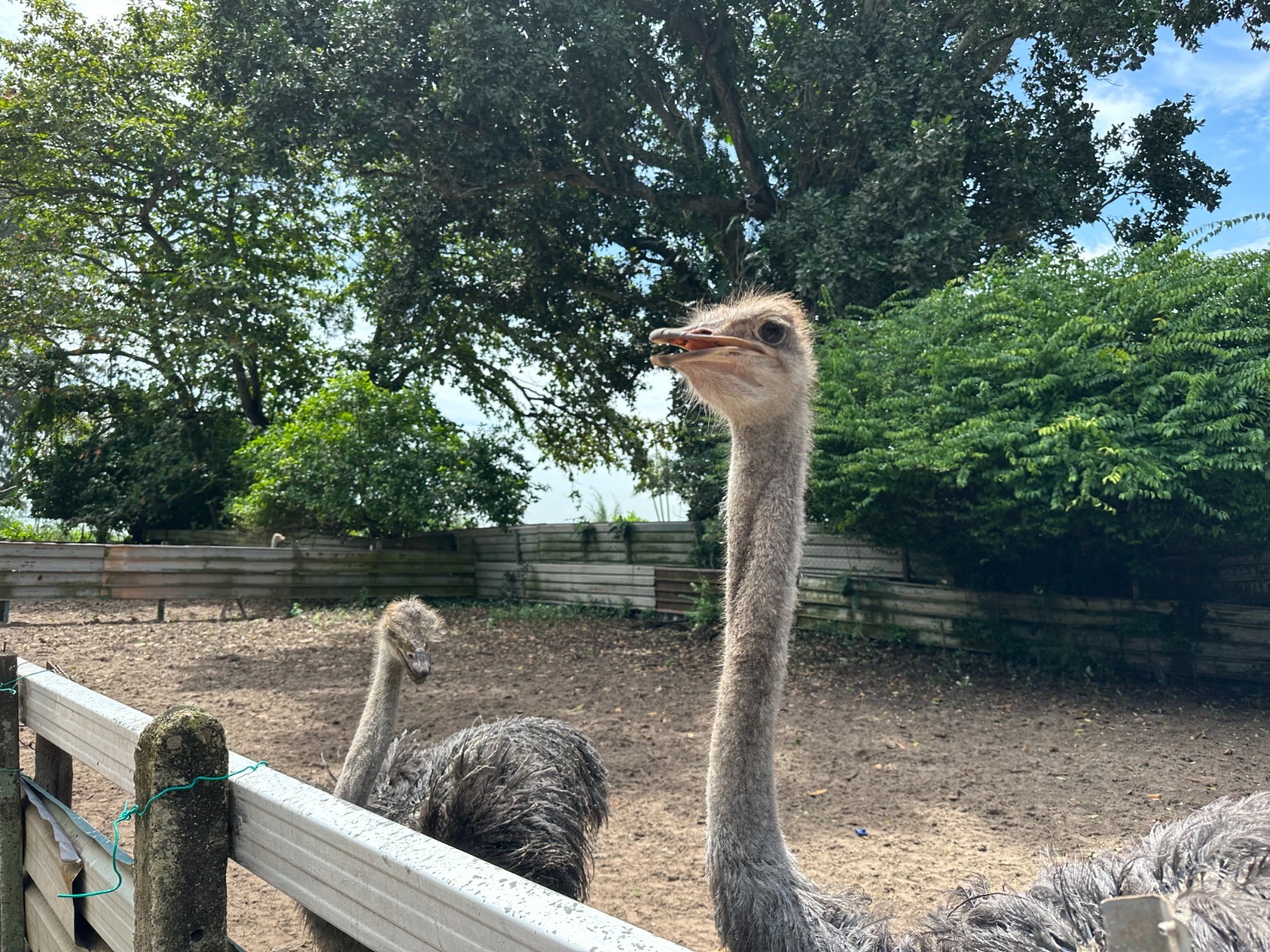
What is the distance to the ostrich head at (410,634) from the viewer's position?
361 centimetres

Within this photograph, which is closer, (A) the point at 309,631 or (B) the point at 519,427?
(A) the point at 309,631

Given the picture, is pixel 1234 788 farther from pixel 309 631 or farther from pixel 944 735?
pixel 309 631

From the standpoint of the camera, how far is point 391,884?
1178 mm

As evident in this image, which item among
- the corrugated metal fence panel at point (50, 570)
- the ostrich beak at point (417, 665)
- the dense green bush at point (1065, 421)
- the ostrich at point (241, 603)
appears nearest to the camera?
the ostrich beak at point (417, 665)

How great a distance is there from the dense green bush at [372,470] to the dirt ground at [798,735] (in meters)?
2.68

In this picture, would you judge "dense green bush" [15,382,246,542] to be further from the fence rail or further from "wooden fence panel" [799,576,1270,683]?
"wooden fence panel" [799,576,1270,683]

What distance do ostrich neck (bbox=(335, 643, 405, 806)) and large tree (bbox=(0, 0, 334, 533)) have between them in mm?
9721

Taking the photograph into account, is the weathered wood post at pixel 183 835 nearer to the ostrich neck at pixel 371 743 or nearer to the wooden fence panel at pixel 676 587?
the ostrich neck at pixel 371 743

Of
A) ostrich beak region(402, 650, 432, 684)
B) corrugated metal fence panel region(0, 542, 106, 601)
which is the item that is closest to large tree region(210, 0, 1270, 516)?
corrugated metal fence panel region(0, 542, 106, 601)

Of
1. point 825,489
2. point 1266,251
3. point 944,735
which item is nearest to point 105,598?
point 825,489

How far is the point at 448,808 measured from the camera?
319 centimetres

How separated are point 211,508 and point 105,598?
9050 mm

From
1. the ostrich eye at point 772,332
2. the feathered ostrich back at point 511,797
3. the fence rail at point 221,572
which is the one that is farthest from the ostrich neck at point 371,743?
the fence rail at point 221,572

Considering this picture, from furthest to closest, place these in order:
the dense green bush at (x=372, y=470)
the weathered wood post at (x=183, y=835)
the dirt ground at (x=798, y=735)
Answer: the dense green bush at (x=372, y=470)
the dirt ground at (x=798, y=735)
the weathered wood post at (x=183, y=835)
